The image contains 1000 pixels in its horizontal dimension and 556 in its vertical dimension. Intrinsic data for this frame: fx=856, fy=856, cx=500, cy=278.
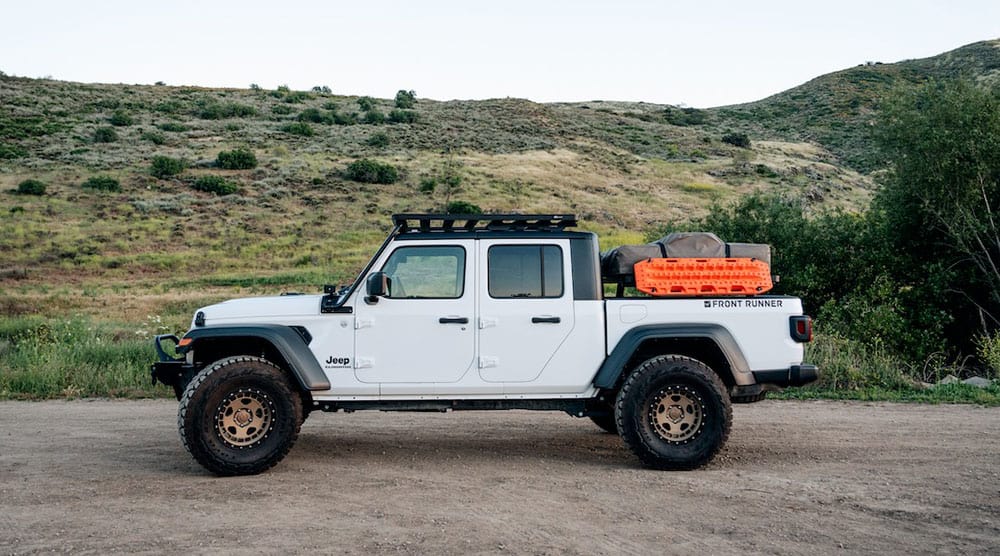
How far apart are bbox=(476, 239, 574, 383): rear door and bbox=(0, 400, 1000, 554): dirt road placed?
0.98 m

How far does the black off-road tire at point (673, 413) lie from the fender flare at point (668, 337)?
176mm

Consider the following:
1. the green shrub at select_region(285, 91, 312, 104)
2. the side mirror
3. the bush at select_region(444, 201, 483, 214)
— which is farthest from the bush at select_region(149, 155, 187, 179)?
the side mirror

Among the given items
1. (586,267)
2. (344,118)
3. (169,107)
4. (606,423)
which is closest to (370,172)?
(344,118)

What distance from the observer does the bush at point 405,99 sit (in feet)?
236

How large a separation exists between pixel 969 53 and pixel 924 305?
73.5 metres

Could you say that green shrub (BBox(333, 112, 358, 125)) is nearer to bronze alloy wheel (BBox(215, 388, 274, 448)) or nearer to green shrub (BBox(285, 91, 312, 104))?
green shrub (BBox(285, 91, 312, 104))

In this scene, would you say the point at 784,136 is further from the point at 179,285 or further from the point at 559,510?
the point at 559,510

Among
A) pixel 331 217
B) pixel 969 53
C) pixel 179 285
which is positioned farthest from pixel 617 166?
pixel 969 53

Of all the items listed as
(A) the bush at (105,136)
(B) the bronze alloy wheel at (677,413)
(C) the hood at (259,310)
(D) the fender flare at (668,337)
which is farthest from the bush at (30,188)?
(B) the bronze alloy wheel at (677,413)

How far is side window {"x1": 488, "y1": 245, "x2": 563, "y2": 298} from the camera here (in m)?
7.86

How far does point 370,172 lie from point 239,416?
4266cm

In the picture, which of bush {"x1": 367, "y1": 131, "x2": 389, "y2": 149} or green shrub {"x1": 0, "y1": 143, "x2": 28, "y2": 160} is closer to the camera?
green shrub {"x1": 0, "y1": 143, "x2": 28, "y2": 160}

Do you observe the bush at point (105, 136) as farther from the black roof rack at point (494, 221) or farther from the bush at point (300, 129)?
the black roof rack at point (494, 221)

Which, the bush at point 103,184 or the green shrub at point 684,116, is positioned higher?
the green shrub at point 684,116
